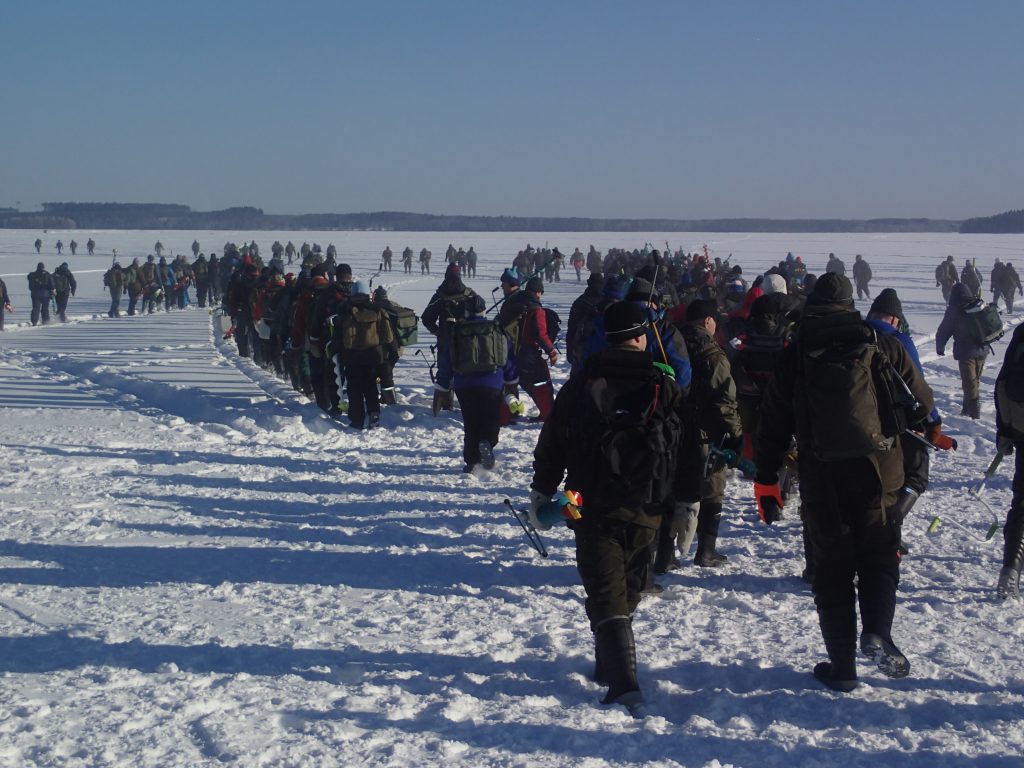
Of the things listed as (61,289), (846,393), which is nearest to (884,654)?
(846,393)

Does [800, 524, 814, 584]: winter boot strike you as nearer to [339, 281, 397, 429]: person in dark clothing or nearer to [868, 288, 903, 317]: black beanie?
[868, 288, 903, 317]: black beanie

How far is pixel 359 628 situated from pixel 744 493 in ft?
11.7

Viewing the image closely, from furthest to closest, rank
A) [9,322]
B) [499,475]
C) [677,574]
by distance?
[9,322]
[499,475]
[677,574]

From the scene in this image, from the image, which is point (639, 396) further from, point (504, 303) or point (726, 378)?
point (504, 303)

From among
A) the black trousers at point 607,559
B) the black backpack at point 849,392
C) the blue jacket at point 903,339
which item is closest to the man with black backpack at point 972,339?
the blue jacket at point 903,339

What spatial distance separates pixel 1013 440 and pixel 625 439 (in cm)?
235

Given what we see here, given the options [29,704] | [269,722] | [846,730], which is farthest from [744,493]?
[29,704]

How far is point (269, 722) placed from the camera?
3.70 meters

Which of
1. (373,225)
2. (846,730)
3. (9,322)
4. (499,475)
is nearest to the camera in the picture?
(846,730)

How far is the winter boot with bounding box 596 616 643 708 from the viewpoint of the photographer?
3.84m

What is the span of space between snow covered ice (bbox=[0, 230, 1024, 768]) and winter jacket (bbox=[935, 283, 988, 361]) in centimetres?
146

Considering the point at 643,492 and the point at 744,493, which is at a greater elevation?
the point at 643,492

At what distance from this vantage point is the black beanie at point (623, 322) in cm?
403

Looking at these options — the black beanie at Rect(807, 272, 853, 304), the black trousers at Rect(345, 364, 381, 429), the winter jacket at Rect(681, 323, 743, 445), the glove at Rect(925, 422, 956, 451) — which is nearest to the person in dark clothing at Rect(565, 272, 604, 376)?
the black trousers at Rect(345, 364, 381, 429)
